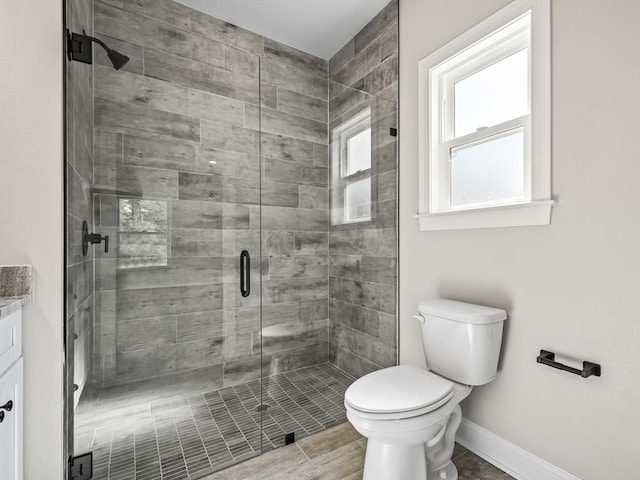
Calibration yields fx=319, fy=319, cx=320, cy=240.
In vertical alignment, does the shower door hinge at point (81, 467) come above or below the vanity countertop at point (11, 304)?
below

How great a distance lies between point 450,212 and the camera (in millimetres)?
1750

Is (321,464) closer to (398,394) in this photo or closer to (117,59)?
(398,394)

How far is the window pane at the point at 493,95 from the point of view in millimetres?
1589

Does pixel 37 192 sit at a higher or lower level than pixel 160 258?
higher

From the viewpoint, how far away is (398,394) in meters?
1.31

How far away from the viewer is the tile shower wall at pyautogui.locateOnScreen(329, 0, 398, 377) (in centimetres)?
221

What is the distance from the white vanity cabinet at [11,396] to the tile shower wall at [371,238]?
1786 millimetres

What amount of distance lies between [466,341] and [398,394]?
1.39ft

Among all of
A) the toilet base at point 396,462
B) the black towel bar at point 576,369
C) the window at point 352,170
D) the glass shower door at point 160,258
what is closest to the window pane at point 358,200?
the window at point 352,170

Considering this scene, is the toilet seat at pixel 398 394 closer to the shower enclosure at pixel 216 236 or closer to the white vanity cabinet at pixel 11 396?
the shower enclosure at pixel 216 236

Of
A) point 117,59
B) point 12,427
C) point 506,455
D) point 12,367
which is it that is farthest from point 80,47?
point 506,455

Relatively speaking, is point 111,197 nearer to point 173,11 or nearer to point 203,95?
point 203,95

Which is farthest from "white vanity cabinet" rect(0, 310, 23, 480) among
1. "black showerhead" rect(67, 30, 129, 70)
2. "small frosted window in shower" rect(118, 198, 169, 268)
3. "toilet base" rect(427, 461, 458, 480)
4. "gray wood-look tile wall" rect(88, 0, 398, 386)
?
"toilet base" rect(427, 461, 458, 480)

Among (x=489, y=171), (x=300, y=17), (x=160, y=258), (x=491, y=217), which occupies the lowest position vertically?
(x=160, y=258)
